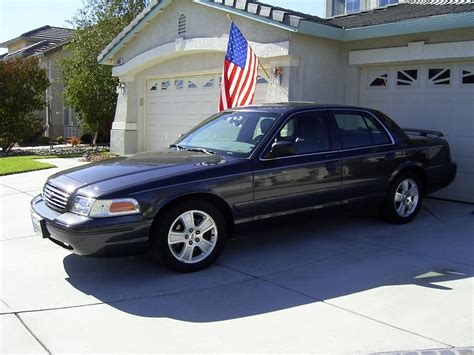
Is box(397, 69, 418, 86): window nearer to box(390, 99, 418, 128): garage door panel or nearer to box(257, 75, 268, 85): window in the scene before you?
box(390, 99, 418, 128): garage door panel

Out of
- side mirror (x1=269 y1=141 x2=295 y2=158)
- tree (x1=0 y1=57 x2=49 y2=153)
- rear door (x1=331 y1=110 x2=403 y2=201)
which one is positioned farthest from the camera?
tree (x1=0 y1=57 x2=49 y2=153)

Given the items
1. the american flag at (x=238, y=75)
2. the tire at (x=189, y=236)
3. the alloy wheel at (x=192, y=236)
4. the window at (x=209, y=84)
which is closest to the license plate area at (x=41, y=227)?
the tire at (x=189, y=236)

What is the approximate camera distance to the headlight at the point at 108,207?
4617 mm

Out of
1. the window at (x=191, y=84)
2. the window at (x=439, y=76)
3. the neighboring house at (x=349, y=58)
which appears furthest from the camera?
the window at (x=191, y=84)

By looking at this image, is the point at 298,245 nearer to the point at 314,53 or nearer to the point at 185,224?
the point at 185,224

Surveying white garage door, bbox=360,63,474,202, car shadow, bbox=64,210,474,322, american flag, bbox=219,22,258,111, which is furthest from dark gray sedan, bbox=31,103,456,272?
american flag, bbox=219,22,258,111

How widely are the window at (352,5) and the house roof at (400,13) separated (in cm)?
144

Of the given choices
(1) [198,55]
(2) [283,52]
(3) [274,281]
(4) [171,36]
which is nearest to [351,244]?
(3) [274,281]

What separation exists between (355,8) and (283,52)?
541 centimetres

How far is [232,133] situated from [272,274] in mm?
1835

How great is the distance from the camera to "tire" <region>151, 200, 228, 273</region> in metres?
4.87

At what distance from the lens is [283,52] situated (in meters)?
9.48

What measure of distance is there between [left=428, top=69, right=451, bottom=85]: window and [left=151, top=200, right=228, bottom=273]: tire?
18.9 ft

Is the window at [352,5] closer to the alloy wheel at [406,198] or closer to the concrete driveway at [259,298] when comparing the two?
the alloy wheel at [406,198]
